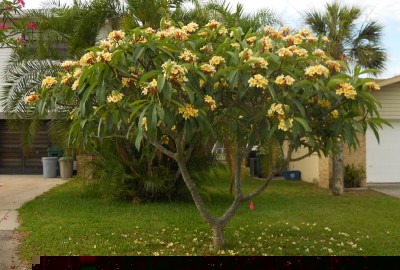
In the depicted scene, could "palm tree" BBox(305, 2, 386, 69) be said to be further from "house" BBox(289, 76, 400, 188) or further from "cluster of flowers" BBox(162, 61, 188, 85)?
"cluster of flowers" BBox(162, 61, 188, 85)

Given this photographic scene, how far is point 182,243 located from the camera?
25.0 feet

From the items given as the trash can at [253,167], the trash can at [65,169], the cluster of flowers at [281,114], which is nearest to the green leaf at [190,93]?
the cluster of flowers at [281,114]

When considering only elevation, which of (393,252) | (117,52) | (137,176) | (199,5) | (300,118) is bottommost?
(393,252)

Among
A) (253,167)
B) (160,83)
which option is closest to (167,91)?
(160,83)

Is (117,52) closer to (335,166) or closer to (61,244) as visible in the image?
(61,244)

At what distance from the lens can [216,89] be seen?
5.87 m

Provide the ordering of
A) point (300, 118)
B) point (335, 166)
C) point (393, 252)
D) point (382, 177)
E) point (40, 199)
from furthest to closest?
point (382, 177) < point (335, 166) < point (40, 199) < point (393, 252) < point (300, 118)

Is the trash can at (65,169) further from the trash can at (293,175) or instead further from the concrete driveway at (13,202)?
the trash can at (293,175)

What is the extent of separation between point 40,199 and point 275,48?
28.6 ft

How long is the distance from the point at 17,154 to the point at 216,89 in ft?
54.5

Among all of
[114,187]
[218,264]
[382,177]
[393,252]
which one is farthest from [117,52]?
[382,177]

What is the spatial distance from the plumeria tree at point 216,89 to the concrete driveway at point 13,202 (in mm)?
2151

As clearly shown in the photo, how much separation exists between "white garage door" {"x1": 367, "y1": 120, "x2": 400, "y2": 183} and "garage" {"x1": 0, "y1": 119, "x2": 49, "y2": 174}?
12.3 m

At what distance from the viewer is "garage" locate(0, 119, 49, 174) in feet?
67.6
